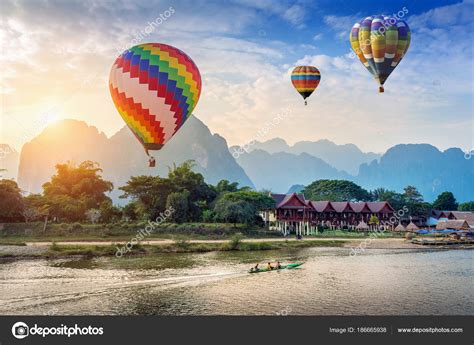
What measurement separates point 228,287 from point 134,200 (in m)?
40.1

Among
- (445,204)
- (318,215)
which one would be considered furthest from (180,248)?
(445,204)

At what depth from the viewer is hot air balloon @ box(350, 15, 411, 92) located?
3447 cm

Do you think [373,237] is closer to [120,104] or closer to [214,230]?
[214,230]

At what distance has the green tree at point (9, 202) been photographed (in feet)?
180

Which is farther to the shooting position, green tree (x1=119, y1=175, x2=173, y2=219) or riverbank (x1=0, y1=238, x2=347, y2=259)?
green tree (x1=119, y1=175, x2=173, y2=219)

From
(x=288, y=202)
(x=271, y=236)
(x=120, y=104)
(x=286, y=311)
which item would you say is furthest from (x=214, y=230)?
(x=286, y=311)

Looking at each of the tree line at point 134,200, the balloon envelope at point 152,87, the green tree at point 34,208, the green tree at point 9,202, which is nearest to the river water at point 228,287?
the balloon envelope at point 152,87

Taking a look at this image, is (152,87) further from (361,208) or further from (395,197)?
(395,197)

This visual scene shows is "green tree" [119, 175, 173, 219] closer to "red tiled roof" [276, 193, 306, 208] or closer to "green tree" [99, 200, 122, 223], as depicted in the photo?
"green tree" [99, 200, 122, 223]

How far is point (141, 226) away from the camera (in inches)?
2222

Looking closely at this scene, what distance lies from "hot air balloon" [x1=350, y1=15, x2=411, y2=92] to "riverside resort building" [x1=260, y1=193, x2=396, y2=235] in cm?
3510

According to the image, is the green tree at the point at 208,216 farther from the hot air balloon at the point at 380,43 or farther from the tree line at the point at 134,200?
the hot air balloon at the point at 380,43

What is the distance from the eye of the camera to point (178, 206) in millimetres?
62062

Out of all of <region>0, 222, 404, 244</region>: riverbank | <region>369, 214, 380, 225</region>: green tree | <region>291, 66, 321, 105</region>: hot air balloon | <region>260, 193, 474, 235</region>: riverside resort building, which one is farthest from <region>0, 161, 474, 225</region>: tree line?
<region>291, 66, 321, 105</region>: hot air balloon
